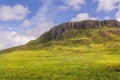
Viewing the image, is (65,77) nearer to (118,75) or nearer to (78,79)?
(78,79)

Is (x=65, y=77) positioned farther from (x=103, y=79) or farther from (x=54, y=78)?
(x=103, y=79)

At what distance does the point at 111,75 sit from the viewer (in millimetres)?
50625

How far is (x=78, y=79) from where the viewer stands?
157 ft

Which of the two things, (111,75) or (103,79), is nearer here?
(103,79)

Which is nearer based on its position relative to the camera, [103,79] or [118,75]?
[103,79]

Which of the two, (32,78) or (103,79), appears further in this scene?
(32,78)

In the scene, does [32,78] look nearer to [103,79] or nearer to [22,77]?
[22,77]

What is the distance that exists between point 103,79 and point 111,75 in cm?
432

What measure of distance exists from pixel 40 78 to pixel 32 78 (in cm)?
146

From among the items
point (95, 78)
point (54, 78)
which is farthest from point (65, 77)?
point (95, 78)

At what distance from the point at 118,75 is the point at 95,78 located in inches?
199

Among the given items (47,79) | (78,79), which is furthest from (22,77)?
(78,79)

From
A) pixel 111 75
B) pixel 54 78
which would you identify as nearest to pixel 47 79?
pixel 54 78

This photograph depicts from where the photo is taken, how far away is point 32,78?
4994cm
